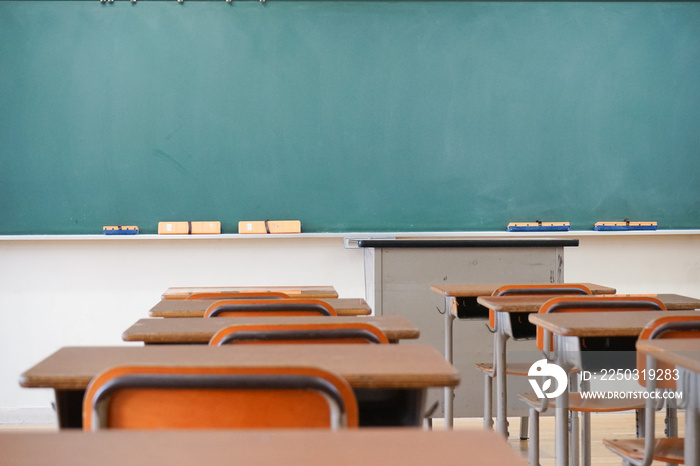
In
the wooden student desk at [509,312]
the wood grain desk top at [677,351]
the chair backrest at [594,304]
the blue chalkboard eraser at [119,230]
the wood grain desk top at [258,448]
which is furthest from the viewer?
the blue chalkboard eraser at [119,230]

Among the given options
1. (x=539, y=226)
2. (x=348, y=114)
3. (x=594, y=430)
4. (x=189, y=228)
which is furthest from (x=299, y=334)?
(x=539, y=226)

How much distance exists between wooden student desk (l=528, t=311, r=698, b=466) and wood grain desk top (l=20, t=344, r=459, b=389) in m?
0.60

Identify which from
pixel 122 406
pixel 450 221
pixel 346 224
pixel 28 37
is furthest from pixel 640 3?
pixel 122 406

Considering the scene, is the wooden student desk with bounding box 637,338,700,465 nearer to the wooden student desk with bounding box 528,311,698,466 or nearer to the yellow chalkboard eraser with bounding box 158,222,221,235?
the wooden student desk with bounding box 528,311,698,466

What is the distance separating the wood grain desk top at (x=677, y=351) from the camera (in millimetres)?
1402

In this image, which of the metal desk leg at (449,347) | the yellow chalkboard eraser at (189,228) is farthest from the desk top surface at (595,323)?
the yellow chalkboard eraser at (189,228)

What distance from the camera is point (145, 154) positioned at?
4941 millimetres

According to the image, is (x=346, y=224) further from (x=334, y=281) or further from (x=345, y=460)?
(x=345, y=460)

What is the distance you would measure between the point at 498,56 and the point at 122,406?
14.8 ft

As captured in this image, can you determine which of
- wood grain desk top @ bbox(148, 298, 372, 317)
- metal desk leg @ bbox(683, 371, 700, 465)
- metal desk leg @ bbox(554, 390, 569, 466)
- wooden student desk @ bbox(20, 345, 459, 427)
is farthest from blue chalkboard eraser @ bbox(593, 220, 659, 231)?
wooden student desk @ bbox(20, 345, 459, 427)

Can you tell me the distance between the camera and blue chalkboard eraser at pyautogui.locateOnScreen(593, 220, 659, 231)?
507cm

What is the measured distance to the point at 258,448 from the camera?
831 mm

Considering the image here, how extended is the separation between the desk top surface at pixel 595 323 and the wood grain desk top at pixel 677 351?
0.28 m

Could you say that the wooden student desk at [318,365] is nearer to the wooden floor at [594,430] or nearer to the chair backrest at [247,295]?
the chair backrest at [247,295]
